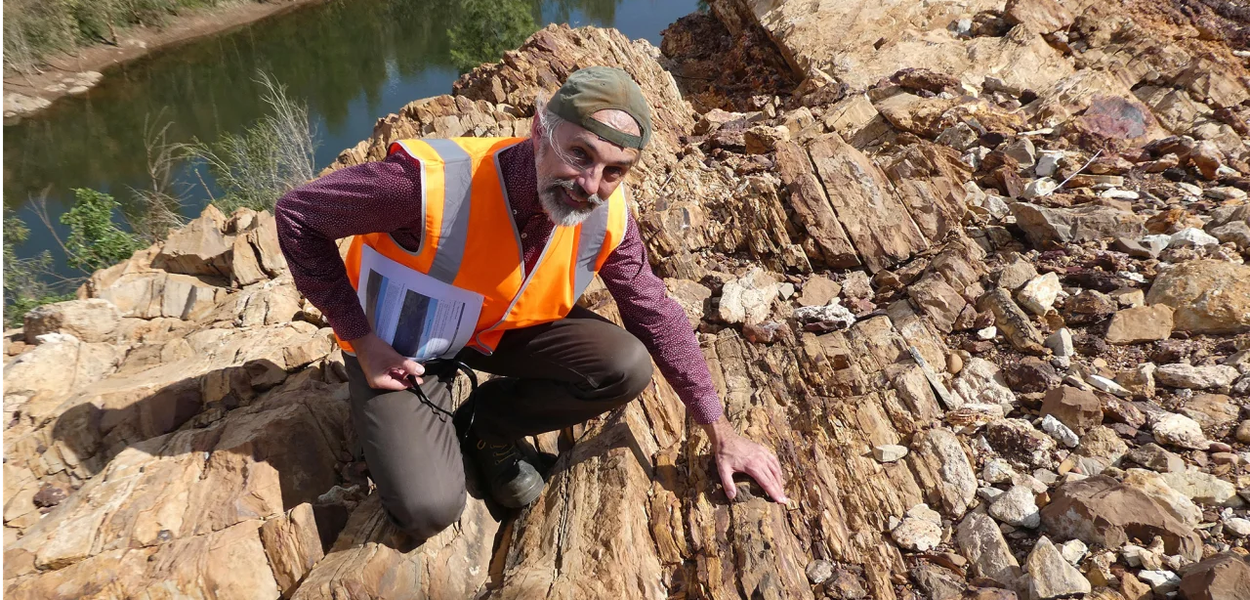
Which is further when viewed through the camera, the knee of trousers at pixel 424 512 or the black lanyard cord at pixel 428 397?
the black lanyard cord at pixel 428 397

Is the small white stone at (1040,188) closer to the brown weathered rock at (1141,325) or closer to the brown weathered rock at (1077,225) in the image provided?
the brown weathered rock at (1077,225)

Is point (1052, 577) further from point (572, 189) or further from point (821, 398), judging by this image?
point (572, 189)

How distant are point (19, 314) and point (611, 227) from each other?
10064 millimetres

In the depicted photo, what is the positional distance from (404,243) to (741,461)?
4.35 ft

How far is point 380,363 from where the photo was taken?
2.32 m

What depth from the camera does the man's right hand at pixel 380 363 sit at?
2.31 meters

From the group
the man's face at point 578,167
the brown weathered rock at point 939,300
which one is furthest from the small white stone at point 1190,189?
the man's face at point 578,167

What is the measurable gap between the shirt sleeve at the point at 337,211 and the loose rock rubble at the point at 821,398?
0.83 m

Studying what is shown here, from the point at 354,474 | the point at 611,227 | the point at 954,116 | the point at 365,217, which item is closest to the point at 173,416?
the point at 354,474

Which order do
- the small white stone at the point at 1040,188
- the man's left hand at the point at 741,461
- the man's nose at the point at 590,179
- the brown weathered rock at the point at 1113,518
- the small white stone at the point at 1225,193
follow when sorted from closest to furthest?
the brown weathered rock at the point at 1113,518 < the man's nose at the point at 590,179 < the man's left hand at the point at 741,461 < the small white stone at the point at 1225,193 < the small white stone at the point at 1040,188

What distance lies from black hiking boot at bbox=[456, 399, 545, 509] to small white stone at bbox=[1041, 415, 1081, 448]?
A: 72.5 inches

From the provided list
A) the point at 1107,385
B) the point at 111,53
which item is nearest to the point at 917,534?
the point at 1107,385

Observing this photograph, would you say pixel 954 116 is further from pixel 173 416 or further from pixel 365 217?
pixel 173 416

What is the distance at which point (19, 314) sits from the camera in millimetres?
8852
